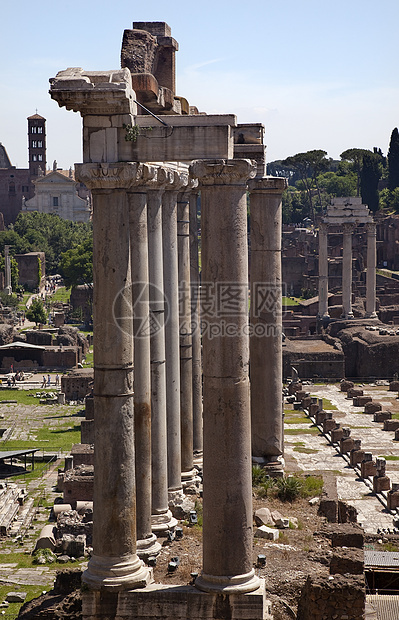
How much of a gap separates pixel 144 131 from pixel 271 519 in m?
7.09

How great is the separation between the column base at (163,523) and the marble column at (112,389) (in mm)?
3319

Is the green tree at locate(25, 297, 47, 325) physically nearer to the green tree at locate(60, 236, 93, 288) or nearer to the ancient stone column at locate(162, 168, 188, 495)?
the green tree at locate(60, 236, 93, 288)

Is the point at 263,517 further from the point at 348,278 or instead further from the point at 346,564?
the point at 348,278

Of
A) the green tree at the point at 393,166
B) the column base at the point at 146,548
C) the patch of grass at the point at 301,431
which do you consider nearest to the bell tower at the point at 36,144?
the green tree at the point at 393,166

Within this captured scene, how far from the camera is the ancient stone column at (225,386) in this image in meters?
11.6

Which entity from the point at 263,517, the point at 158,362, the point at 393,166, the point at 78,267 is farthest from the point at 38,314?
the point at 158,362

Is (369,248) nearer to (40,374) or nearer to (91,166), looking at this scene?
(40,374)

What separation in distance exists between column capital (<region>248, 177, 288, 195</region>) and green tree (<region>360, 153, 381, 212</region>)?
92.9 metres

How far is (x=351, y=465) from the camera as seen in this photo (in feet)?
112

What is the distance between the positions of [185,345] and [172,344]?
246 cm

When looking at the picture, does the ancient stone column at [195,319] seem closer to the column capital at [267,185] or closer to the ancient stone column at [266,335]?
the ancient stone column at [266,335]

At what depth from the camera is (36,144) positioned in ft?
441

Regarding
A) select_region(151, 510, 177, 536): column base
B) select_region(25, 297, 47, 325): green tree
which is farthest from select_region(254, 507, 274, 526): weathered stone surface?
select_region(25, 297, 47, 325): green tree

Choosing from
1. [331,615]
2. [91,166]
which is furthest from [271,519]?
[91,166]
